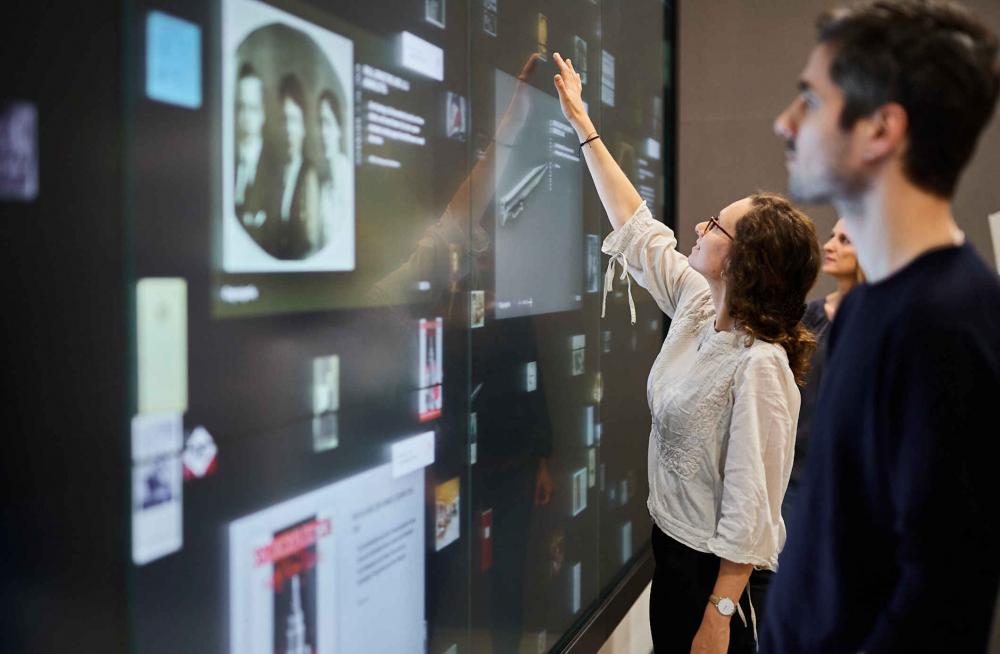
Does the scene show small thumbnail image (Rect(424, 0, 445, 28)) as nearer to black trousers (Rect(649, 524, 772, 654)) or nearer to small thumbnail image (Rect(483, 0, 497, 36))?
small thumbnail image (Rect(483, 0, 497, 36))

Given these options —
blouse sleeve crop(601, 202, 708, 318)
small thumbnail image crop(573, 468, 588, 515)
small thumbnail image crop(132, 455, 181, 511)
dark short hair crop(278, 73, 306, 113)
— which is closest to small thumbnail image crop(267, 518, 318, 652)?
small thumbnail image crop(132, 455, 181, 511)

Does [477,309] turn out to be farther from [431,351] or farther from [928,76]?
[928,76]

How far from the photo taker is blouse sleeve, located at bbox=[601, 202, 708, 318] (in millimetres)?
2441

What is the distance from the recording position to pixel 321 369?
1592 mm

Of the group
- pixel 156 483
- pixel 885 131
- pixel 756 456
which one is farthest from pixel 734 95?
pixel 156 483

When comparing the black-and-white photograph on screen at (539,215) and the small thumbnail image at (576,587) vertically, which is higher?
the black-and-white photograph on screen at (539,215)

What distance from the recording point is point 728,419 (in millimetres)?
2127

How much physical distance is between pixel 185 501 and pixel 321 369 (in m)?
0.37

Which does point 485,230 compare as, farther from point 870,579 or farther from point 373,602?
point 870,579

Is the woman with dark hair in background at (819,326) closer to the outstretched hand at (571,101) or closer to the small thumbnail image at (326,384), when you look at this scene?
the outstretched hand at (571,101)

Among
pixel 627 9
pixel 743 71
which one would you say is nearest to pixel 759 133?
pixel 743 71

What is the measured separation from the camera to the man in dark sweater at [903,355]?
1064 millimetres

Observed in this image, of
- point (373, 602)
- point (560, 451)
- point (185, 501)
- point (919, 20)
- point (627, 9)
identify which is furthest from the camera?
point (627, 9)

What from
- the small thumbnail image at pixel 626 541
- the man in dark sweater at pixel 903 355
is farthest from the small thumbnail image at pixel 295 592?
the small thumbnail image at pixel 626 541
